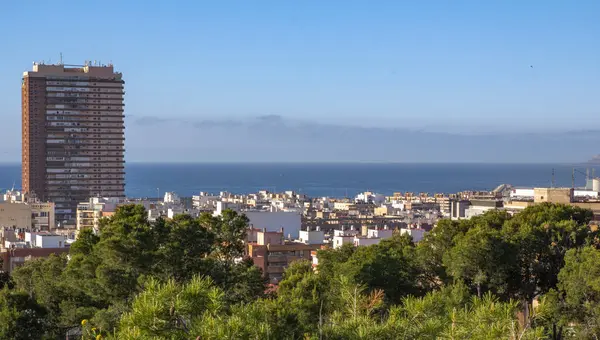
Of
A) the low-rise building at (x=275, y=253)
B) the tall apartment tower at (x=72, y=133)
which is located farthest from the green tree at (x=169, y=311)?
the tall apartment tower at (x=72, y=133)

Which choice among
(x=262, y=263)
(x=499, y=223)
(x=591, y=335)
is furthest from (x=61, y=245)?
(x=591, y=335)

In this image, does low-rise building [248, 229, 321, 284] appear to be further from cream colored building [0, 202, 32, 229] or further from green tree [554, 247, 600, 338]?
cream colored building [0, 202, 32, 229]

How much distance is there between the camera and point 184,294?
12734 millimetres

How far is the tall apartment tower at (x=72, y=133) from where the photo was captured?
9169cm

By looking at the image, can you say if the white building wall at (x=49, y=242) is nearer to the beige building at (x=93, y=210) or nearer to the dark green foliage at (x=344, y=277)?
the beige building at (x=93, y=210)

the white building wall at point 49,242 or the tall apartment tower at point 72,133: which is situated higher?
the tall apartment tower at point 72,133

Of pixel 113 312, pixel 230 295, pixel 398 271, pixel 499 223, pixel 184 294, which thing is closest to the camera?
pixel 184 294

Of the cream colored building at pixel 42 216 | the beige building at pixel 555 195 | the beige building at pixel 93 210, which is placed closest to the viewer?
the beige building at pixel 555 195

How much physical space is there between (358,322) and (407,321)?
26.7 inches

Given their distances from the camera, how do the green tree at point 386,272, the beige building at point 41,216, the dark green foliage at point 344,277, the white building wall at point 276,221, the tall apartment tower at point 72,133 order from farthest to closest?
the tall apartment tower at point 72,133, the beige building at point 41,216, the white building wall at point 276,221, the green tree at point 386,272, the dark green foliage at point 344,277

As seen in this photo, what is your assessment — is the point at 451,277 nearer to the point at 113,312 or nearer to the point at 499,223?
the point at 499,223

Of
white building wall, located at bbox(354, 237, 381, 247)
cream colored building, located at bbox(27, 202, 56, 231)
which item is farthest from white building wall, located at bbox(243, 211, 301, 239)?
cream colored building, located at bbox(27, 202, 56, 231)

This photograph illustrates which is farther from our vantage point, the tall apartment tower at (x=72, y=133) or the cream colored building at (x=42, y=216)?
the tall apartment tower at (x=72, y=133)

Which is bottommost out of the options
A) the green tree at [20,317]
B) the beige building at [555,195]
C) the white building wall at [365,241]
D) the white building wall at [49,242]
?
the white building wall at [49,242]
